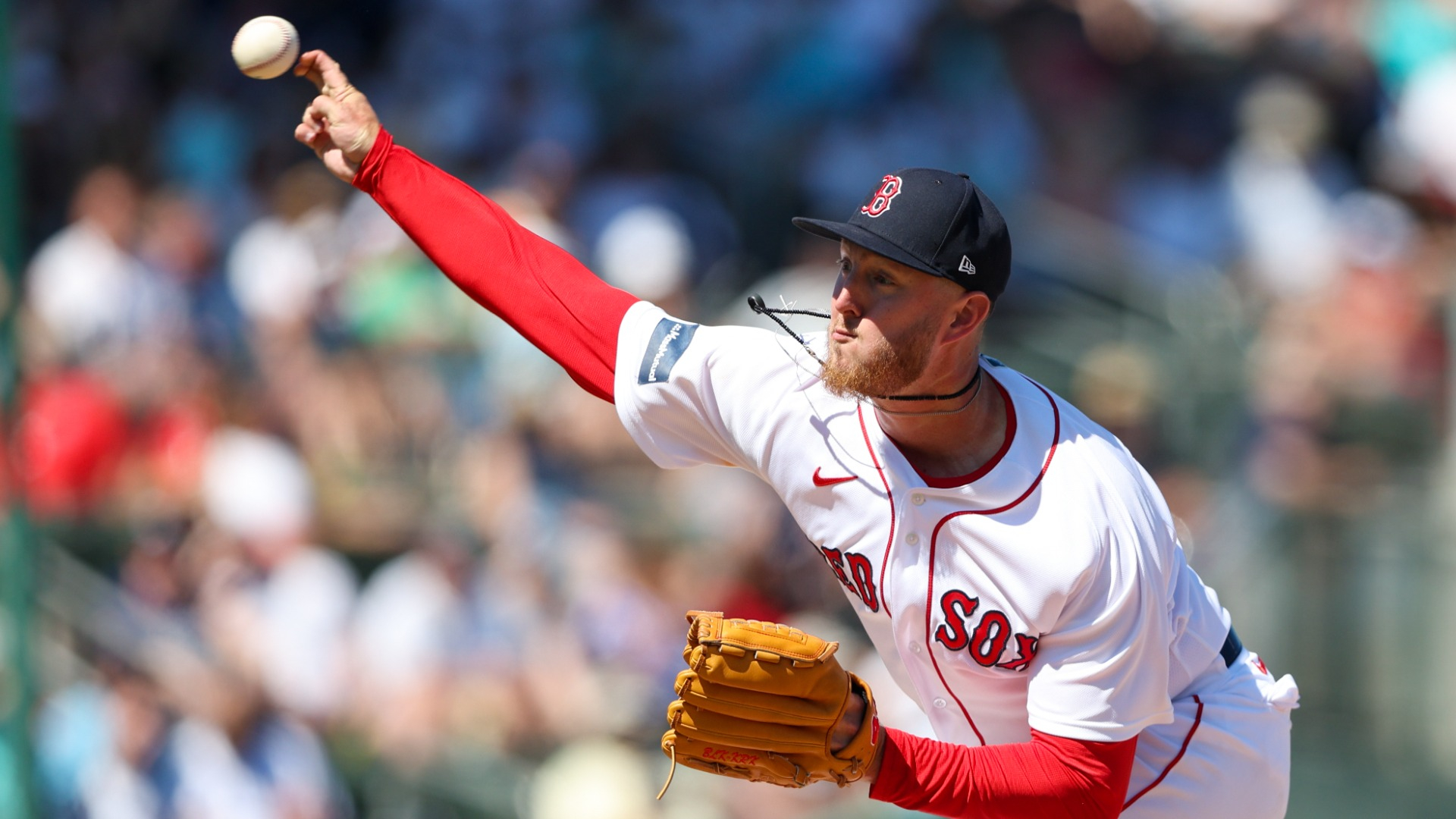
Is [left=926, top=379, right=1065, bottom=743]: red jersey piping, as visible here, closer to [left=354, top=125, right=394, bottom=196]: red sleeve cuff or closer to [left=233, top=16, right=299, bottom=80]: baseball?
[left=354, top=125, right=394, bottom=196]: red sleeve cuff

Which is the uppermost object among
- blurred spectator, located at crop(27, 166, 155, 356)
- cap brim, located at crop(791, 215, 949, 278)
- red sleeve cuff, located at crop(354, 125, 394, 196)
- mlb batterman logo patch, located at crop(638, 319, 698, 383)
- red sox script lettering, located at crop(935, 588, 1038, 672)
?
blurred spectator, located at crop(27, 166, 155, 356)

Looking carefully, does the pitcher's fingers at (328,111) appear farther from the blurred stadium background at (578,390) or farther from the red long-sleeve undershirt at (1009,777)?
the blurred stadium background at (578,390)

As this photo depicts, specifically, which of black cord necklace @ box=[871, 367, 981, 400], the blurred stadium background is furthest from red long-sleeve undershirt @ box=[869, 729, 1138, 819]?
the blurred stadium background

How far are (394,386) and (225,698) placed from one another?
1.79 metres

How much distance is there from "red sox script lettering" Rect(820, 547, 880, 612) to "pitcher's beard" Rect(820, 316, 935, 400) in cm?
33

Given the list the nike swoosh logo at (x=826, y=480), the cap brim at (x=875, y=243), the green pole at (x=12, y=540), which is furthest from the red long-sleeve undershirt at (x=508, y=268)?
the green pole at (x=12, y=540)

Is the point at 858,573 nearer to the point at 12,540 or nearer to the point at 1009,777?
the point at 1009,777

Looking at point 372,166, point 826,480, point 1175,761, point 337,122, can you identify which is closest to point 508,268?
point 372,166

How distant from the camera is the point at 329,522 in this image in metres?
7.04

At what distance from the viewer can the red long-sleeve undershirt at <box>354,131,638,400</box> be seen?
2.98m

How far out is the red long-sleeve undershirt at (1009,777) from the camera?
Result: 2.52m

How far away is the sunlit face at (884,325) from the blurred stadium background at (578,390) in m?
3.17

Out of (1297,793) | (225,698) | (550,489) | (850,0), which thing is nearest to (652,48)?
(850,0)

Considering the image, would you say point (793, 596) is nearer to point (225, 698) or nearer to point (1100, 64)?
point (225, 698)
